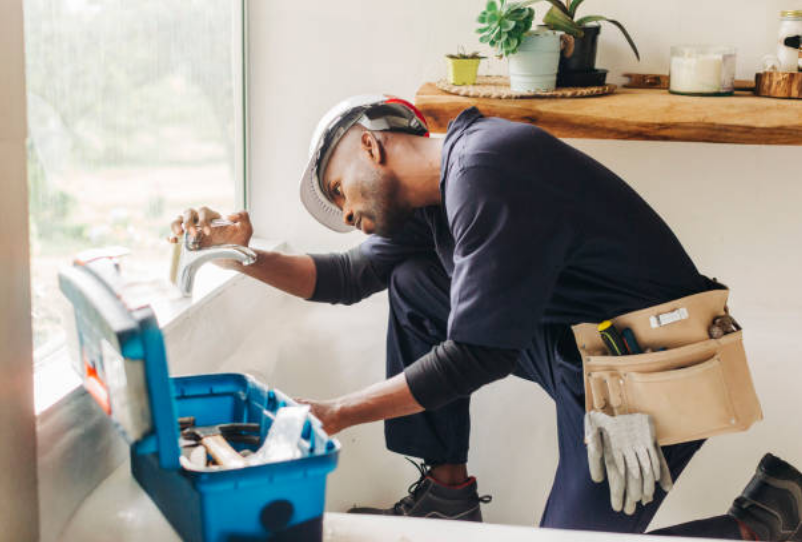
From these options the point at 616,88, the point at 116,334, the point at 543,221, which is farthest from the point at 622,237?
the point at 116,334

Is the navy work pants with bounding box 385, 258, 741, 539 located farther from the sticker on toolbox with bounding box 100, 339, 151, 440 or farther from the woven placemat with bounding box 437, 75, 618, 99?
the sticker on toolbox with bounding box 100, 339, 151, 440

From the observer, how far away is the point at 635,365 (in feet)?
4.24

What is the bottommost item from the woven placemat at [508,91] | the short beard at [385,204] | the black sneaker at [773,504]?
the black sneaker at [773,504]

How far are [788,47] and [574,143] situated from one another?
Result: 1.59 ft

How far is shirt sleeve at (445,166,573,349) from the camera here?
113cm

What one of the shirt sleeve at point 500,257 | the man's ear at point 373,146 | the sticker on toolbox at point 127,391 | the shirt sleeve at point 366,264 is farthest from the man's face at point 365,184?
the sticker on toolbox at point 127,391

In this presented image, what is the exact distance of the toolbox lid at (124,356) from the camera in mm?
748

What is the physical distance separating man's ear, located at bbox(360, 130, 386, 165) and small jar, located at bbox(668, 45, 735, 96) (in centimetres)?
73

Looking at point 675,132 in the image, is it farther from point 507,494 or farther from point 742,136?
point 507,494

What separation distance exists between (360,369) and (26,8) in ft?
3.46

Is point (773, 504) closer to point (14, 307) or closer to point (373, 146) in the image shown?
point (373, 146)

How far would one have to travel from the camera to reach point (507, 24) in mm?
1618

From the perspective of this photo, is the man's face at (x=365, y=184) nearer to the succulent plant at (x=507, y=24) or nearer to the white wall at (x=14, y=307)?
the succulent plant at (x=507, y=24)

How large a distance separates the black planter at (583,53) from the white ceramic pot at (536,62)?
0.04 metres
